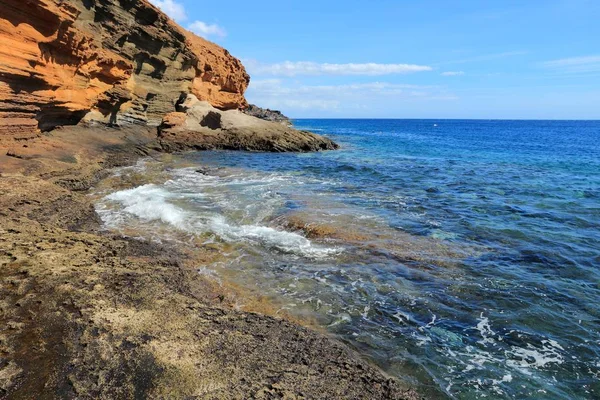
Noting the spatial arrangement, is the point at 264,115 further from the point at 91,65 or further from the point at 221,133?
the point at 91,65

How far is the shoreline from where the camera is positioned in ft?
12.2

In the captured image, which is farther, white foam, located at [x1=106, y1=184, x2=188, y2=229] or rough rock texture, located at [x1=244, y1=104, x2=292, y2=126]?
rough rock texture, located at [x1=244, y1=104, x2=292, y2=126]

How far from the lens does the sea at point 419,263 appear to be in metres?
5.27

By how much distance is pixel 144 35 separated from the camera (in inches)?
930

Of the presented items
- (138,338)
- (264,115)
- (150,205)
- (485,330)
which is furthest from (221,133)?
(264,115)

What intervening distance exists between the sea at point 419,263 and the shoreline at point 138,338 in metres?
0.95

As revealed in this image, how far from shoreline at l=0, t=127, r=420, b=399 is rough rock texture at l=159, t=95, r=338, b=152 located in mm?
19678

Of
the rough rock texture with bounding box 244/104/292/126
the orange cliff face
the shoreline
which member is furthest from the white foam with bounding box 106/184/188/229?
the rough rock texture with bounding box 244/104/292/126

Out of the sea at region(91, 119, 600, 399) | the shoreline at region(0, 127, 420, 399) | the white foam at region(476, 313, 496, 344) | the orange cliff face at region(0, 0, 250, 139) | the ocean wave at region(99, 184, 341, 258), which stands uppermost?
the orange cliff face at region(0, 0, 250, 139)

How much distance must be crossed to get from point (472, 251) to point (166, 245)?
284 inches

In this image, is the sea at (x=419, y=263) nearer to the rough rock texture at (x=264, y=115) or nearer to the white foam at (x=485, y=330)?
the white foam at (x=485, y=330)

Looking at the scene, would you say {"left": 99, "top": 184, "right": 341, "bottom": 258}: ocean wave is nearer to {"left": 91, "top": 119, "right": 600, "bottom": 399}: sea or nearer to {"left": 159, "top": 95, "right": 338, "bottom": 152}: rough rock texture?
{"left": 91, "top": 119, "right": 600, "bottom": 399}: sea

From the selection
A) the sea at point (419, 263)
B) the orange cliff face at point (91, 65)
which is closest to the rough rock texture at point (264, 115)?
the orange cliff face at point (91, 65)

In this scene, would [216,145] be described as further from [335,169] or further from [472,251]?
[472,251]
